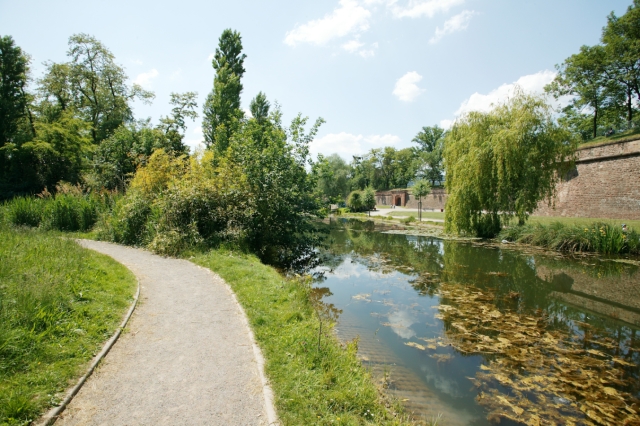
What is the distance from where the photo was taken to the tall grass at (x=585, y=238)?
13836 mm

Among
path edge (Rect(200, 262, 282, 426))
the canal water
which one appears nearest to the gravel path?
path edge (Rect(200, 262, 282, 426))

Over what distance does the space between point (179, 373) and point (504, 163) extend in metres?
17.6

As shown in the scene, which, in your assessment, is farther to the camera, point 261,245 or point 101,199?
point 101,199

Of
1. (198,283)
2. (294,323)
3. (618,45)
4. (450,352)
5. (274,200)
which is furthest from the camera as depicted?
(618,45)

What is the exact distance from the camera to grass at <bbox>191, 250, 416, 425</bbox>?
3314 mm

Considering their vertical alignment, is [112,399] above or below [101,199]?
below

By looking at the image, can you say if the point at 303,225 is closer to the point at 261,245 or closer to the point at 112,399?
the point at 261,245

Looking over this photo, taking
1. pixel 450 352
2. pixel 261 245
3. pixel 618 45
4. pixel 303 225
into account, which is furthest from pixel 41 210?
pixel 618 45

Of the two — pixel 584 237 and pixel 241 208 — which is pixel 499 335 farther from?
pixel 584 237

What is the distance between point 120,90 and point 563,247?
38028 mm

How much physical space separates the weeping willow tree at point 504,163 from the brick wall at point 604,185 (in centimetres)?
344

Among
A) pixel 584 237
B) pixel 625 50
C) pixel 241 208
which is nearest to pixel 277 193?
pixel 241 208

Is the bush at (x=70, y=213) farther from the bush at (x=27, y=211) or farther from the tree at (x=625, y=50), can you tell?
the tree at (x=625, y=50)

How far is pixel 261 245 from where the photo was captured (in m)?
12.0
